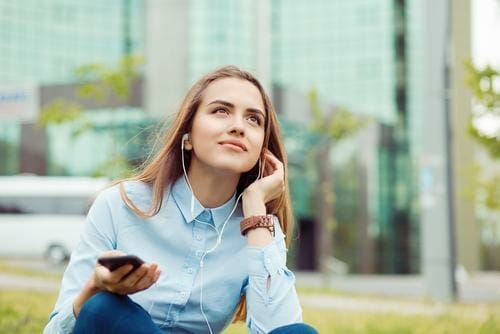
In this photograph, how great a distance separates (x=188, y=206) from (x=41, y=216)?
18762 millimetres

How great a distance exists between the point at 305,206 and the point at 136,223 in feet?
79.8

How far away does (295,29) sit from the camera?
26859mm

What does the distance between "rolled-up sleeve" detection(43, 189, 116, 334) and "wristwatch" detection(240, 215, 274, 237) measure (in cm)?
40

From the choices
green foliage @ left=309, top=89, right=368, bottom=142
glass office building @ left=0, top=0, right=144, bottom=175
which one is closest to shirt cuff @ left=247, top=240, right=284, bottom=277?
green foliage @ left=309, top=89, right=368, bottom=142

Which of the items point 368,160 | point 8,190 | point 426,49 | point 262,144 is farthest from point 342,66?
point 262,144

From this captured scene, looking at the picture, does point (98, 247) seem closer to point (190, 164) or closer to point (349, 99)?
point (190, 164)

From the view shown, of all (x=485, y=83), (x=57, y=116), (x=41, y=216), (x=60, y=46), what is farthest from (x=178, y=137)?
(x=60, y=46)

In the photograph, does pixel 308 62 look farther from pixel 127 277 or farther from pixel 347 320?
pixel 127 277

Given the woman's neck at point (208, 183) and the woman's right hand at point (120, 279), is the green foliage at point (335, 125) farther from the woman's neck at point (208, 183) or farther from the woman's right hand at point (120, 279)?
the woman's right hand at point (120, 279)

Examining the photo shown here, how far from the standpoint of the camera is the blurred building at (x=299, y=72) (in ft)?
82.9

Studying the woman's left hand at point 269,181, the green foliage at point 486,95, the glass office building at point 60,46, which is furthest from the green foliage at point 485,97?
the glass office building at point 60,46

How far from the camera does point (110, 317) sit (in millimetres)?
2039

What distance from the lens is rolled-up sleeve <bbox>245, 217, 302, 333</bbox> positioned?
238 cm

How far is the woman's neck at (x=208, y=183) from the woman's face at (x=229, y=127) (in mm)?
29
